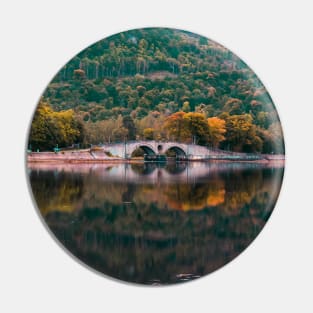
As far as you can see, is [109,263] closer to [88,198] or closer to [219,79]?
[88,198]

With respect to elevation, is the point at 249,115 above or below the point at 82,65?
below

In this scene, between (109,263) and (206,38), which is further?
(206,38)

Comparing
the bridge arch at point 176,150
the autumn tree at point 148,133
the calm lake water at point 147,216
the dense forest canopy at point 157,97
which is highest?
the dense forest canopy at point 157,97

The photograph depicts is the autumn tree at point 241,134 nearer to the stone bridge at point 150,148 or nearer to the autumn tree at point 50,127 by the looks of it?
the stone bridge at point 150,148

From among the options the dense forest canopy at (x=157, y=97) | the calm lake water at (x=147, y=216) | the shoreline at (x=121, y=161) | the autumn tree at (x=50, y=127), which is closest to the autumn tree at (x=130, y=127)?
the dense forest canopy at (x=157, y=97)

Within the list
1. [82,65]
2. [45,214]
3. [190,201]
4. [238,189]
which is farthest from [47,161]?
[238,189]

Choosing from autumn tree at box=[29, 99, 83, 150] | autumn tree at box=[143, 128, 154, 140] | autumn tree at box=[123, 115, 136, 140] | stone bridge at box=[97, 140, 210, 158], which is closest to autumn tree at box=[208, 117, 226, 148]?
stone bridge at box=[97, 140, 210, 158]

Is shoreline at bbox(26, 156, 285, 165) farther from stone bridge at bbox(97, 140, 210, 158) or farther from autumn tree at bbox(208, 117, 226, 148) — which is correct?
autumn tree at bbox(208, 117, 226, 148)

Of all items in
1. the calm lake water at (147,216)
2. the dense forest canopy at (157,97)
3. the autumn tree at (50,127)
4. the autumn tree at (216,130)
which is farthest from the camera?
the autumn tree at (216,130)
